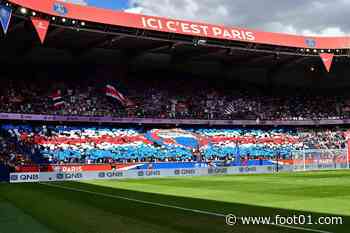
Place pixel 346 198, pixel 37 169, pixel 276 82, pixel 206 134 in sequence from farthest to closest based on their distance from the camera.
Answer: pixel 276 82
pixel 206 134
pixel 37 169
pixel 346 198

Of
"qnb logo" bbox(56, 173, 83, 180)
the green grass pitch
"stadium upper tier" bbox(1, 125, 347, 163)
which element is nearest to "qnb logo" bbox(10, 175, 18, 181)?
"qnb logo" bbox(56, 173, 83, 180)

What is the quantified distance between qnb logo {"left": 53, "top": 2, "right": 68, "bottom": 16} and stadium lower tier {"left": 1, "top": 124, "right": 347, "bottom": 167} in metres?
14.0

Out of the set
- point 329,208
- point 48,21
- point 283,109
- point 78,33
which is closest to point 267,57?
point 283,109

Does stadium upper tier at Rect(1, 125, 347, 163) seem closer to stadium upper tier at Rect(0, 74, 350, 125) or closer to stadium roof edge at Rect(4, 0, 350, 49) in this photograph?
stadium upper tier at Rect(0, 74, 350, 125)

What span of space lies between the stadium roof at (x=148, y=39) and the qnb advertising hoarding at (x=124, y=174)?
14.5 meters

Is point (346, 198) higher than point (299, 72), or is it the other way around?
point (299, 72)

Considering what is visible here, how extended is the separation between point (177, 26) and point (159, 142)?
578 inches

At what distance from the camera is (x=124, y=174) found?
44000 mm

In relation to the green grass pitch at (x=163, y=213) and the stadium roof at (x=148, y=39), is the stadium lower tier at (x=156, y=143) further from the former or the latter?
the green grass pitch at (x=163, y=213)

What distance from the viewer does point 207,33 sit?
171 feet

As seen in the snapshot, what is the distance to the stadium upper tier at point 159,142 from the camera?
160 ft

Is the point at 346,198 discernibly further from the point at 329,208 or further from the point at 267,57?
the point at 267,57

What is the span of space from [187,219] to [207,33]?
4052cm

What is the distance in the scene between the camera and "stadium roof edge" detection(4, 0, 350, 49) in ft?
141
